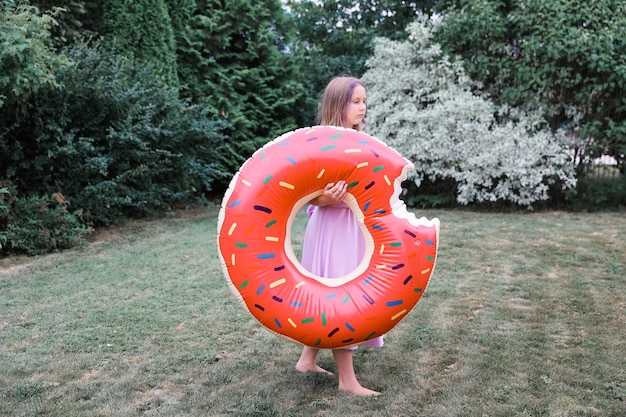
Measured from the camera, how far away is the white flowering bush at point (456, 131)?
7773 mm

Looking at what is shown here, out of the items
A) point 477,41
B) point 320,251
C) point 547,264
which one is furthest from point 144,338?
point 477,41

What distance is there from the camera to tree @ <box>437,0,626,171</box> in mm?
7305

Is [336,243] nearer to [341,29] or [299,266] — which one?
[299,266]

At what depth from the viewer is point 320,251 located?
2.63 metres

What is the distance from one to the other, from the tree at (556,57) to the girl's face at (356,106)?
584 centimetres

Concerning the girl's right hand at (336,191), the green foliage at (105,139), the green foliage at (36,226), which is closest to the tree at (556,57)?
the green foliage at (105,139)

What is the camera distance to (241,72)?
30.7ft

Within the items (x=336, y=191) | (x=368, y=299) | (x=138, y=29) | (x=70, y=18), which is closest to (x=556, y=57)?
(x=138, y=29)

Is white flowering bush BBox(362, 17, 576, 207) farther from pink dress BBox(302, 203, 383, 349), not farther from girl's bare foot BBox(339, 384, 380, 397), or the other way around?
girl's bare foot BBox(339, 384, 380, 397)

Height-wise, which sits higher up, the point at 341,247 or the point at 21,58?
the point at 21,58

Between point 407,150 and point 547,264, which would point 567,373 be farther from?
point 407,150

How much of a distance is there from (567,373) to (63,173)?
5.64 metres

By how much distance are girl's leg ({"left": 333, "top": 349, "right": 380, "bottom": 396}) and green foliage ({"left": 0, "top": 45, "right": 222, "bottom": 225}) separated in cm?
440

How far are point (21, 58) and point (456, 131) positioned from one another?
18.9 ft
